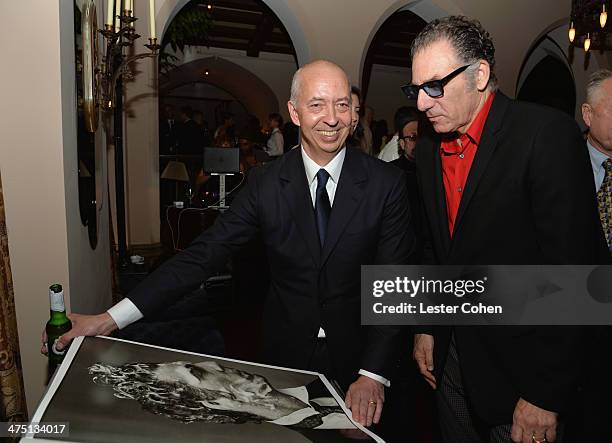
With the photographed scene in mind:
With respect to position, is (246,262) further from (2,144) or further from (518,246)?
(518,246)

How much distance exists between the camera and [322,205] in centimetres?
156

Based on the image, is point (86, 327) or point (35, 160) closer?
point (86, 327)

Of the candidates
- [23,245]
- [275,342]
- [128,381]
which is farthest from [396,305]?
[23,245]

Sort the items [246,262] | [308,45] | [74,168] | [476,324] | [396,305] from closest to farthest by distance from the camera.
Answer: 1. [476,324]
2. [396,305]
3. [74,168]
4. [246,262]
5. [308,45]

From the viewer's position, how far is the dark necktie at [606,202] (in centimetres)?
214

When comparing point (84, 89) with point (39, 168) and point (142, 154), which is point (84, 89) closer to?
point (39, 168)

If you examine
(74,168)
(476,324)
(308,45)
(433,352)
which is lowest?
(433,352)

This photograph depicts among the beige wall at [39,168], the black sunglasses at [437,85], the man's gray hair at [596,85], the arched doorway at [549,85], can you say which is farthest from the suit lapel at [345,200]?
the arched doorway at [549,85]

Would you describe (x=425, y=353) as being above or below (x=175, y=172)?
below

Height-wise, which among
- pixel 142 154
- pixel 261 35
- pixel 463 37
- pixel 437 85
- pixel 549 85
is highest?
pixel 261 35

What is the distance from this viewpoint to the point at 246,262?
5.57m

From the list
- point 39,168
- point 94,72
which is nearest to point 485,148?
point 39,168

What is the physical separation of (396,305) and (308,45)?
5.12 metres

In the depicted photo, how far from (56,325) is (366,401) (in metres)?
0.73
